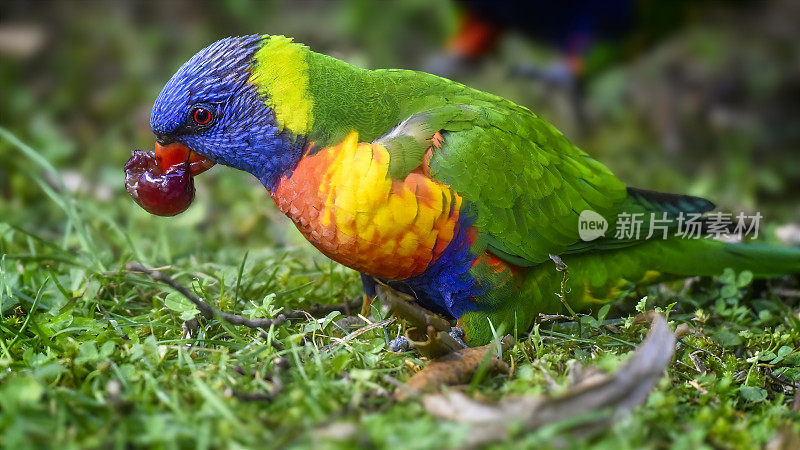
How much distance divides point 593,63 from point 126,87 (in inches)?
159

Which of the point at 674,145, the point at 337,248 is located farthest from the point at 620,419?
the point at 674,145

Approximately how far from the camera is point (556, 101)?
6559 millimetres

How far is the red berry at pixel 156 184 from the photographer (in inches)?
111

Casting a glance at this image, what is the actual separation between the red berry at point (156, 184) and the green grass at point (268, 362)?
36 cm

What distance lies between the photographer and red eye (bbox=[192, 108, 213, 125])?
2.63 metres

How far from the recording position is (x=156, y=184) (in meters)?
2.81

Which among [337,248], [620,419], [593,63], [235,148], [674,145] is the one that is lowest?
[620,419]

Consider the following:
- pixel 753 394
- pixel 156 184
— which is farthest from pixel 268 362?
pixel 753 394

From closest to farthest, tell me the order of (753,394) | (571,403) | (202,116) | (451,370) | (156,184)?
(571,403) → (451,370) → (753,394) → (202,116) → (156,184)

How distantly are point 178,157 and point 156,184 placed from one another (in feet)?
0.43

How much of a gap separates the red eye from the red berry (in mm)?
253

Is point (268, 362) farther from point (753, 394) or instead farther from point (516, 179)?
point (753, 394)

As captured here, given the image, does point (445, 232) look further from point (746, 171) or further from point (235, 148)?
point (746, 171)

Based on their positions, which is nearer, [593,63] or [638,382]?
[638,382]
